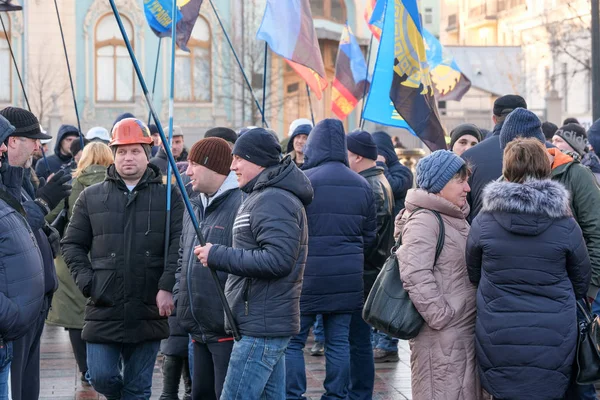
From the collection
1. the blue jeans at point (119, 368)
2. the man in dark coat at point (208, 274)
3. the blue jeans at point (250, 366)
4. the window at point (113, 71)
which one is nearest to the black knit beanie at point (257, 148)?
the man in dark coat at point (208, 274)

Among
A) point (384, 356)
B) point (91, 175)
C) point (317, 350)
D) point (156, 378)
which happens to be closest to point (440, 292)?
point (91, 175)

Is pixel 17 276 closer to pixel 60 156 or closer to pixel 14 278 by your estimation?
pixel 14 278

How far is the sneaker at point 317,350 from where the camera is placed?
9.93 metres

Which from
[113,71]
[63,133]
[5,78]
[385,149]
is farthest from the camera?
[113,71]

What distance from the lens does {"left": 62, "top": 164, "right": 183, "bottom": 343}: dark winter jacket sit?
268 inches

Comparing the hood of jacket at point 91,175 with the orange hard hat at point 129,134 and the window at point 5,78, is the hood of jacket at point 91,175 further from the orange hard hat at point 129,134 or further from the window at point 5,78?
the window at point 5,78

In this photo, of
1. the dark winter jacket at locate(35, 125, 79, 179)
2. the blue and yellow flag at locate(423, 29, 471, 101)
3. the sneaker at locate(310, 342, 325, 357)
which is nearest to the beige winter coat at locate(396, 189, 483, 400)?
the sneaker at locate(310, 342, 325, 357)

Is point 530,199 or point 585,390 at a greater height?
point 530,199

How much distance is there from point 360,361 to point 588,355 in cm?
251

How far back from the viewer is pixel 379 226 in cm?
884

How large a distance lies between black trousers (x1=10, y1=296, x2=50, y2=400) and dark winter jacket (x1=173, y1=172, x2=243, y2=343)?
775 millimetres

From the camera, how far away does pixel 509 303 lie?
5535 mm

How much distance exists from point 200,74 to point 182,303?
3105 cm

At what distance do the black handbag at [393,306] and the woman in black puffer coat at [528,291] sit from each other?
0.33 m
